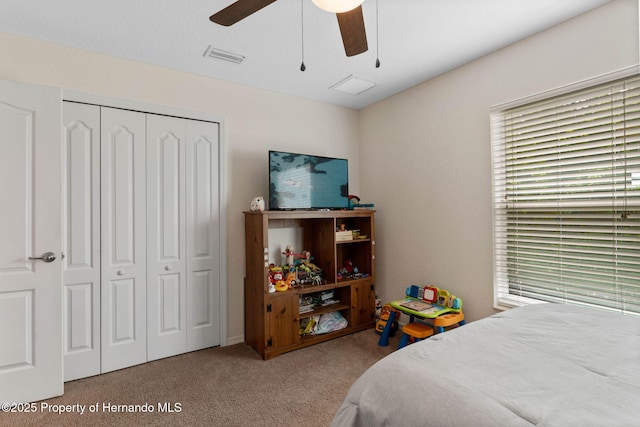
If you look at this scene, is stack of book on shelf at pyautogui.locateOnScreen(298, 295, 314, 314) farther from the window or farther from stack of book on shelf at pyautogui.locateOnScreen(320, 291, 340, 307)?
the window

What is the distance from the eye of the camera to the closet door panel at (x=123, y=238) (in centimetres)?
250

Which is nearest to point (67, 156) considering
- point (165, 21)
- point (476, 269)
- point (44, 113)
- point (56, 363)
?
point (44, 113)

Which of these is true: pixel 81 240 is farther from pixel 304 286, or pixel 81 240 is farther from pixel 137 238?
pixel 304 286

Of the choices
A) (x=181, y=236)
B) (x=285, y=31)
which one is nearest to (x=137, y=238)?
(x=181, y=236)

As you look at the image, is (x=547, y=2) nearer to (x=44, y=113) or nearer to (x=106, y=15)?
(x=106, y=15)

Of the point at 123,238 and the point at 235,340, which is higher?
the point at 123,238

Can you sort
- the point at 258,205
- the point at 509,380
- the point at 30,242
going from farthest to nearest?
the point at 258,205 < the point at 30,242 < the point at 509,380

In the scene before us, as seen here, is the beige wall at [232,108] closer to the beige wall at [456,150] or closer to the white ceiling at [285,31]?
the white ceiling at [285,31]

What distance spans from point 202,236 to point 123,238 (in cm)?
62

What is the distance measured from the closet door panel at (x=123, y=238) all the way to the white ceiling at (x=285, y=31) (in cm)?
60

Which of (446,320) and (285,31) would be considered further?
(446,320)

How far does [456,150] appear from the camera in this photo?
2.83 metres

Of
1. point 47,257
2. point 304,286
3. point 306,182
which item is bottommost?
point 304,286

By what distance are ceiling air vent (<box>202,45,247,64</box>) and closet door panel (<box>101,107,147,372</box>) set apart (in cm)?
78
